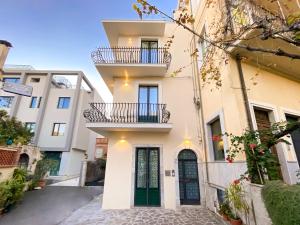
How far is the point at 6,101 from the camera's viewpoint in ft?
61.8

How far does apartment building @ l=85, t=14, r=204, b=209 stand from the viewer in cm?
688

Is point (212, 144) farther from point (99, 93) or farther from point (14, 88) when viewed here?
point (99, 93)

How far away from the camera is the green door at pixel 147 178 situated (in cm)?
683

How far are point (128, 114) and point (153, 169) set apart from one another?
9.96 feet

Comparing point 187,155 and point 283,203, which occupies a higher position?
point 187,155

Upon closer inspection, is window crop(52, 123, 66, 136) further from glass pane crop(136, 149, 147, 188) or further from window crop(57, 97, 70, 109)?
glass pane crop(136, 149, 147, 188)

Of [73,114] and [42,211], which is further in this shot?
[73,114]

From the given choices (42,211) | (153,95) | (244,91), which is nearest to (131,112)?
(153,95)

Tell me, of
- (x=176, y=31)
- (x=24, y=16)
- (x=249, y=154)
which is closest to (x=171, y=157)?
(x=249, y=154)

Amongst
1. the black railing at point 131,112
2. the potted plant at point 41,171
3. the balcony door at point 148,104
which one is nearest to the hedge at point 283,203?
the black railing at point 131,112

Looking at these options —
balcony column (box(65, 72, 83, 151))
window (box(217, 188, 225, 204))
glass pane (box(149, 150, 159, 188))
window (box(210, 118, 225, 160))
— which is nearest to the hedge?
window (box(210, 118, 225, 160))

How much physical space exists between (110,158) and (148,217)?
2.98 m

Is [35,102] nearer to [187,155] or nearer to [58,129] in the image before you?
[58,129]

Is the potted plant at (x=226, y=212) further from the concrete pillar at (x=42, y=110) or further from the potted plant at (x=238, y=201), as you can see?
the concrete pillar at (x=42, y=110)
